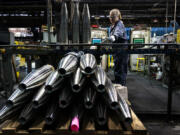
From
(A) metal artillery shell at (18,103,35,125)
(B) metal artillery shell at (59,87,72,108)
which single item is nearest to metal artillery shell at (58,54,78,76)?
(B) metal artillery shell at (59,87,72,108)

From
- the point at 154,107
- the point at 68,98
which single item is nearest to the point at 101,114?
the point at 68,98

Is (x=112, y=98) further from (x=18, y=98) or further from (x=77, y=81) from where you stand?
(x=18, y=98)

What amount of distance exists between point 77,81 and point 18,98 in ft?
1.67

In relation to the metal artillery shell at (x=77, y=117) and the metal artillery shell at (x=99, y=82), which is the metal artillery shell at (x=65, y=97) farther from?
the metal artillery shell at (x=99, y=82)

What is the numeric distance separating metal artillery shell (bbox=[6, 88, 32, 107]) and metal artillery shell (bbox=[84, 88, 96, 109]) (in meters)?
0.50

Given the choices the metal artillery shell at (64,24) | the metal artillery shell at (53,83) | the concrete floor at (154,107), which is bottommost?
the concrete floor at (154,107)

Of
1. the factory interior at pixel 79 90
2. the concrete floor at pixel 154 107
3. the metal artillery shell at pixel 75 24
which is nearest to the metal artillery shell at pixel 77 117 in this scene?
the factory interior at pixel 79 90

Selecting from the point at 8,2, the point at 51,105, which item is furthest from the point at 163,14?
the point at 51,105

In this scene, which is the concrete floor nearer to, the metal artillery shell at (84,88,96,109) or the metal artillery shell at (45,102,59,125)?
the metal artillery shell at (84,88,96,109)

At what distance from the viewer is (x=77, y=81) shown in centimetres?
103

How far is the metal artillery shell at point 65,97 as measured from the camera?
3.37ft

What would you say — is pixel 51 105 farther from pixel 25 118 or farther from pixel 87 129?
pixel 87 129

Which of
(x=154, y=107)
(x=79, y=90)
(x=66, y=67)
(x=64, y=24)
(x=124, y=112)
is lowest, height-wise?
(x=154, y=107)

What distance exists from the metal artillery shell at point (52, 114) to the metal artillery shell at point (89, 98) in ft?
0.79
